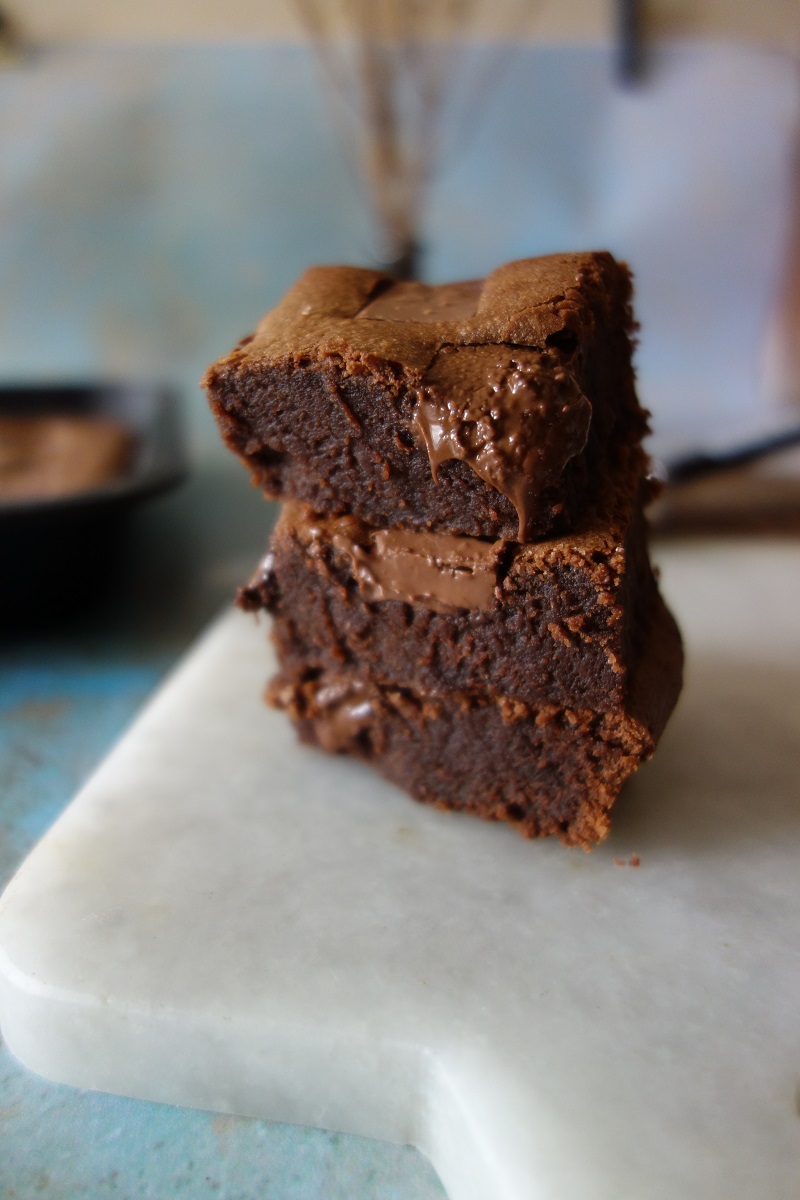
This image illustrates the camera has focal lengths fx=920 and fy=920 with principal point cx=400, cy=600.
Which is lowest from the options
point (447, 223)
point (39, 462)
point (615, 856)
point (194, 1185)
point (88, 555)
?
point (194, 1185)

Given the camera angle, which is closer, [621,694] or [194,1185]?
[194,1185]

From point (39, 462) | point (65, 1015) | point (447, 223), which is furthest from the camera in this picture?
point (447, 223)

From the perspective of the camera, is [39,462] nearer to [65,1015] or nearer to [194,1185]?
[65,1015]

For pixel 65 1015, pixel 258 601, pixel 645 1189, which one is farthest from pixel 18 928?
pixel 645 1189

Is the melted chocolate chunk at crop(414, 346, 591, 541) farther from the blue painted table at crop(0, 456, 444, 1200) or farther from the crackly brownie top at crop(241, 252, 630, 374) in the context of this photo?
the blue painted table at crop(0, 456, 444, 1200)

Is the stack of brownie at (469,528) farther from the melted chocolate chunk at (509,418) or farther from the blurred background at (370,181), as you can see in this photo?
the blurred background at (370,181)

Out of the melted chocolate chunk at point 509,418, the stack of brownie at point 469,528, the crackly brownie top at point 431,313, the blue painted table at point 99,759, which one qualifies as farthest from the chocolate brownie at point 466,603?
the blue painted table at point 99,759
